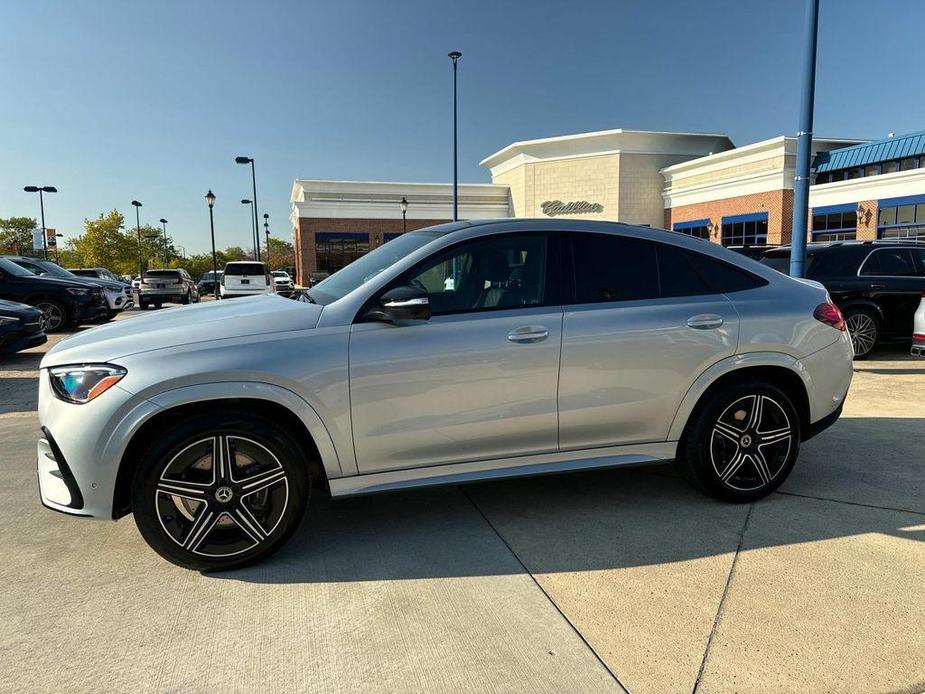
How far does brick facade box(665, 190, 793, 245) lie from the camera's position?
32156 millimetres

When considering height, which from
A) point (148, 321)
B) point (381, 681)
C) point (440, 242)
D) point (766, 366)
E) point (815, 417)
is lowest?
point (381, 681)

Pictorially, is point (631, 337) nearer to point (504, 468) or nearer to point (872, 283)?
point (504, 468)

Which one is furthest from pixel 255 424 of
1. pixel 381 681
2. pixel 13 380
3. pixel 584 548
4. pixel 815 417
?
pixel 13 380

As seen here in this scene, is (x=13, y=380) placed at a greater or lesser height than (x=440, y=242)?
lesser

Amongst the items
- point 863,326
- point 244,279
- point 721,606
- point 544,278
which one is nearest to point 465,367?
point 544,278

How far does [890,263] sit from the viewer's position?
931 centimetres

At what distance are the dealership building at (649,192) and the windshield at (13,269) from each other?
25.1 meters

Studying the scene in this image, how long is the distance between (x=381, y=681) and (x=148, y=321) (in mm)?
2331

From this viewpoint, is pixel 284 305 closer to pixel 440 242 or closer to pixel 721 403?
pixel 440 242

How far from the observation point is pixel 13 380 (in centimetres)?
843

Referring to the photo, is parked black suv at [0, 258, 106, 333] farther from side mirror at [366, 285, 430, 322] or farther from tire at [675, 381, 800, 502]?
tire at [675, 381, 800, 502]

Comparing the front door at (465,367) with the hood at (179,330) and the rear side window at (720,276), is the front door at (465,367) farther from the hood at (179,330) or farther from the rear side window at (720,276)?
the rear side window at (720,276)

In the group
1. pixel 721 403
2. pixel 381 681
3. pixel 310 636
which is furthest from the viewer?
pixel 721 403

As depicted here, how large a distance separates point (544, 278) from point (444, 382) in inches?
34.8
